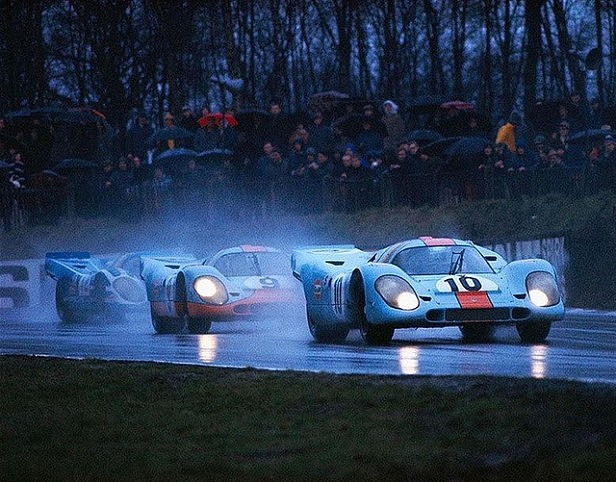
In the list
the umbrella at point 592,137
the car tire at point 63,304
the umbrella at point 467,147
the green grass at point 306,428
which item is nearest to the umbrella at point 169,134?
the car tire at point 63,304

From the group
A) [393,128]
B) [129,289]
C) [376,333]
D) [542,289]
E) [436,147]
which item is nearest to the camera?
[542,289]

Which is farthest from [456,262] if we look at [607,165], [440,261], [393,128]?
[393,128]

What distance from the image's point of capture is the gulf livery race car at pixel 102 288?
22.4 meters

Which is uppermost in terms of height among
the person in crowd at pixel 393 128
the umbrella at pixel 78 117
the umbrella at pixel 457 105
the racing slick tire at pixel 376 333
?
the umbrella at pixel 78 117

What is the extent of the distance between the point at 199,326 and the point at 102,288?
3.83 m

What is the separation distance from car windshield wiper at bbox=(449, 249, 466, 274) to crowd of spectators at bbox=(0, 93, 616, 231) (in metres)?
7.15

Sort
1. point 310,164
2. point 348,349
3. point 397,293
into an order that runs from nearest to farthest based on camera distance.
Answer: point 348,349, point 397,293, point 310,164

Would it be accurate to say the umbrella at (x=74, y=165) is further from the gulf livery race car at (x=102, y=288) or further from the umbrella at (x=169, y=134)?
the gulf livery race car at (x=102, y=288)

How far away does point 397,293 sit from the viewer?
1453cm

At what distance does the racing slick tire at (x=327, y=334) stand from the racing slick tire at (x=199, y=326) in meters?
2.85

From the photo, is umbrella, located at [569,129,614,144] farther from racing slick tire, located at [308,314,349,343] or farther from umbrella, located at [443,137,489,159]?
racing slick tire, located at [308,314,349,343]

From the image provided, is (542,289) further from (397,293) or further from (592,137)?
(592,137)

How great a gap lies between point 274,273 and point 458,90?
13114 millimetres

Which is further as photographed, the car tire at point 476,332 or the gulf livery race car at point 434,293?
the car tire at point 476,332
